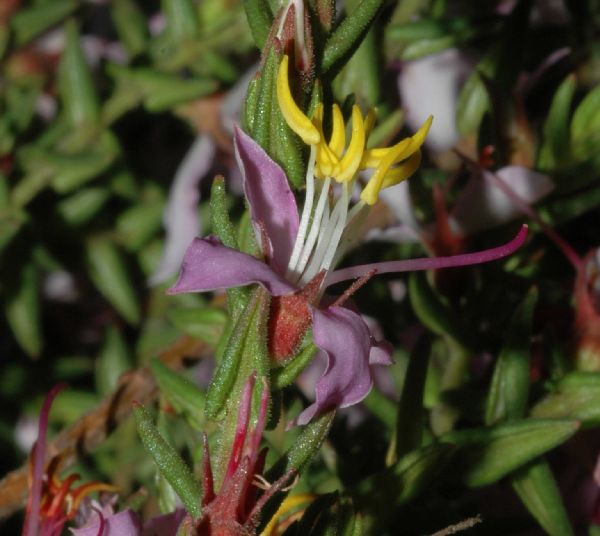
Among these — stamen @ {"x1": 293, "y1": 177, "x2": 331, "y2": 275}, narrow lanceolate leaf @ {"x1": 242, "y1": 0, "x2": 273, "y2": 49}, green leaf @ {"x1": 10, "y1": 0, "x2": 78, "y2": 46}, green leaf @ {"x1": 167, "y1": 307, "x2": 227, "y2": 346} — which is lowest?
green leaf @ {"x1": 167, "y1": 307, "x2": 227, "y2": 346}

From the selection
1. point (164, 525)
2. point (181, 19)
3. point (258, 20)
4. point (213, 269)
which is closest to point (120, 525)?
point (164, 525)

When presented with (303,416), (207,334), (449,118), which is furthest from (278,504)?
(449,118)

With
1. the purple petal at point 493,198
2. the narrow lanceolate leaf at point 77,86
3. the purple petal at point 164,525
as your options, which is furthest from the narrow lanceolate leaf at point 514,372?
the narrow lanceolate leaf at point 77,86

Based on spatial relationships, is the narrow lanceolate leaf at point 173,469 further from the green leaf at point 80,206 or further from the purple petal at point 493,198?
the green leaf at point 80,206

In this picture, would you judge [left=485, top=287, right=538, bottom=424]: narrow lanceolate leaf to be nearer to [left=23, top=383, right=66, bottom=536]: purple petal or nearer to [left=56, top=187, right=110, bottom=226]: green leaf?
[left=23, top=383, right=66, bottom=536]: purple petal

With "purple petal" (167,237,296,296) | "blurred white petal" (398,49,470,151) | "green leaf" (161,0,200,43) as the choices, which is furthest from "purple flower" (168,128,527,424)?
"green leaf" (161,0,200,43)

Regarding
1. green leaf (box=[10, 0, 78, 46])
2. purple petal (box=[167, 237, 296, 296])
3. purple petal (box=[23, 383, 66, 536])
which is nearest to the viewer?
purple petal (box=[167, 237, 296, 296])

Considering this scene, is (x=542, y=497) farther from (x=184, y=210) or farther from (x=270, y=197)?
(x=184, y=210)
